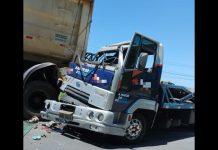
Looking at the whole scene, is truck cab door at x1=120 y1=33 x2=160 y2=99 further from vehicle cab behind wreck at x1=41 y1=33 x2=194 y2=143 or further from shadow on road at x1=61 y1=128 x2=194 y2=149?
shadow on road at x1=61 y1=128 x2=194 y2=149

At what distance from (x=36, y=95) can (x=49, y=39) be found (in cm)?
162

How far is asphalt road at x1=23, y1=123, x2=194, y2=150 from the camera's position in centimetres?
638

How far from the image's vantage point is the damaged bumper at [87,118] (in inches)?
264

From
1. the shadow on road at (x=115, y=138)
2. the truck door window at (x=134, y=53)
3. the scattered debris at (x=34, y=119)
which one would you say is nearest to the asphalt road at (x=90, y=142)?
the shadow on road at (x=115, y=138)

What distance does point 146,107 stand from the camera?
7.70m

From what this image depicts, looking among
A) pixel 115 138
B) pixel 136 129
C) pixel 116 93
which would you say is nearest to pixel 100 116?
pixel 116 93

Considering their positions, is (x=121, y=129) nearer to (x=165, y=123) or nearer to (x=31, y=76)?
(x=165, y=123)

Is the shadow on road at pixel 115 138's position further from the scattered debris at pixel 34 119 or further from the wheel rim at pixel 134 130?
the scattered debris at pixel 34 119

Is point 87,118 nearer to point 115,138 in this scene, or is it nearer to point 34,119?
point 115,138

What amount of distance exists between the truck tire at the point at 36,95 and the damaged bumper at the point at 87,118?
1.03 metres

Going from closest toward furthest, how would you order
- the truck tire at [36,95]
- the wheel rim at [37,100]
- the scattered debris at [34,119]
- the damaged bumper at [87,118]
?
the damaged bumper at [87,118] < the scattered debris at [34,119] < the truck tire at [36,95] < the wheel rim at [37,100]

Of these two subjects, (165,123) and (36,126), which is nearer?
(36,126)
